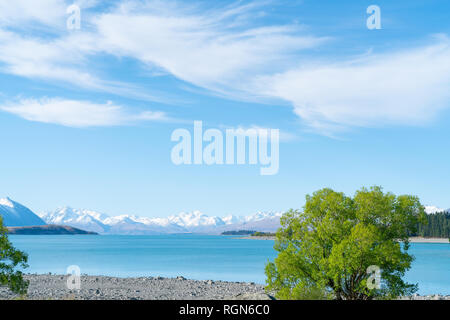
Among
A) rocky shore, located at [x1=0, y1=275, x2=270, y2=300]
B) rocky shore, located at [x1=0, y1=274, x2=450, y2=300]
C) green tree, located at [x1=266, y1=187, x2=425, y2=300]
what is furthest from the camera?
rocky shore, located at [x1=0, y1=275, x2=270, y2=300]

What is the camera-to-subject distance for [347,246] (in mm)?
25734

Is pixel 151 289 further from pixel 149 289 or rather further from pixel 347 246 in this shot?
pixel 347 246

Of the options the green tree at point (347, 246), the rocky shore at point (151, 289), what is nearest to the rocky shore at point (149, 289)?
the rocky shore at point (151, 289)

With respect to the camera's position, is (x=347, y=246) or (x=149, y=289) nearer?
(x=347, y=246)

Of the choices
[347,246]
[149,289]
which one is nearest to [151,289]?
[149,289]

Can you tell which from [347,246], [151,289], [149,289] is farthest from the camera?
[151,289]

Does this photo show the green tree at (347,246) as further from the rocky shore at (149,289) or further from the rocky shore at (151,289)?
the rocky shore at (151,289)

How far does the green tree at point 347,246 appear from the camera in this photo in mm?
25938

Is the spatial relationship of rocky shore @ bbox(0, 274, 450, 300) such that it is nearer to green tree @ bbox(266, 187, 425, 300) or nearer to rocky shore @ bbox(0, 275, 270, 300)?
rocky shore @ bbox(0, 275, 270, 300)

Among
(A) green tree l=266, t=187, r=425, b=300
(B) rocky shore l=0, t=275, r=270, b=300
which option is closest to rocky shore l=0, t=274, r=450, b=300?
(B) rocky shore l=0, t=275, r=270, b=300

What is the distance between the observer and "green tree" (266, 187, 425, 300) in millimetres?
25938

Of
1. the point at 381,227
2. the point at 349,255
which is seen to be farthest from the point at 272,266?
the point at 381,227

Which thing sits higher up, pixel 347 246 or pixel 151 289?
pixel 347 246
